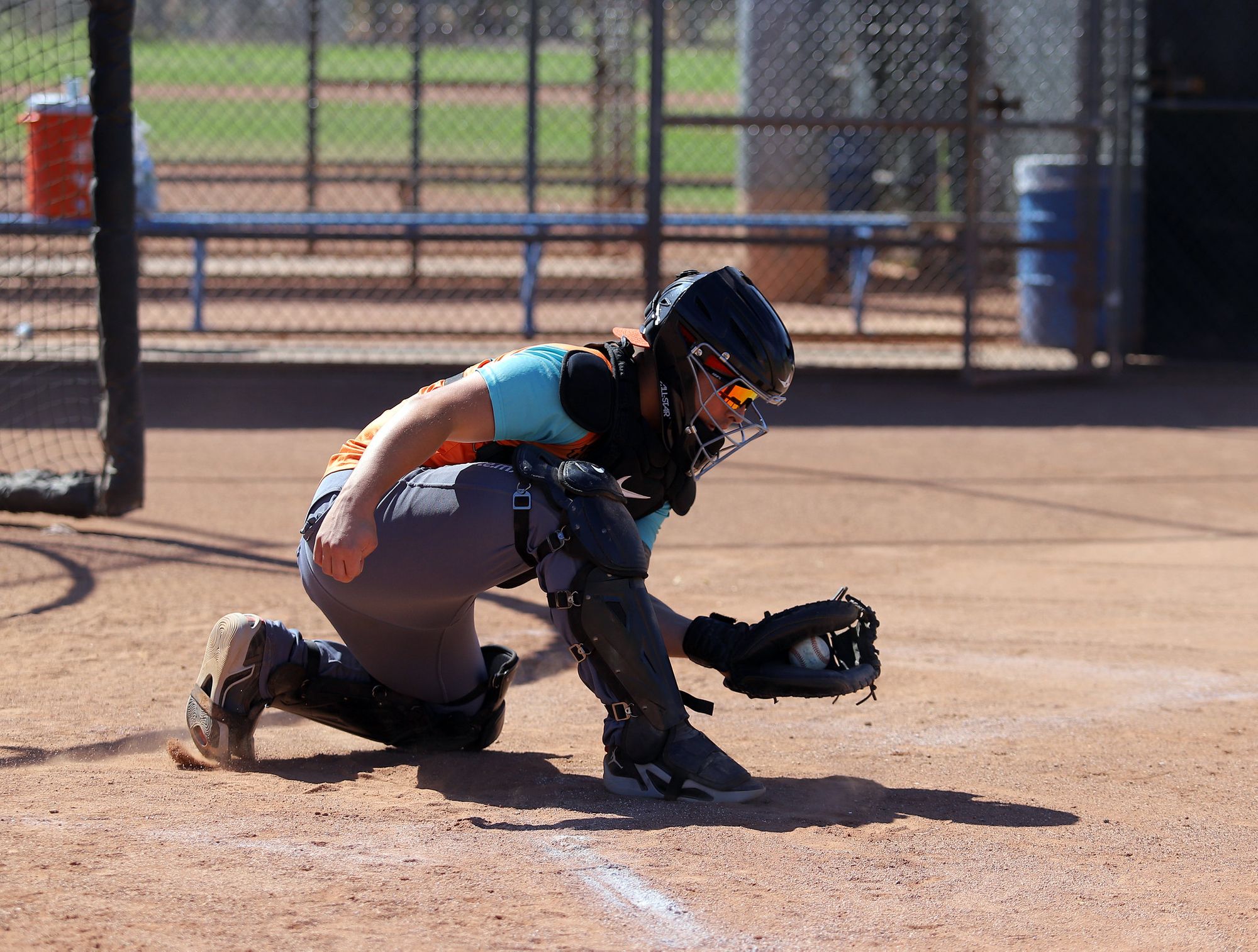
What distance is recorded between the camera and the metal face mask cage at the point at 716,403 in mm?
3293

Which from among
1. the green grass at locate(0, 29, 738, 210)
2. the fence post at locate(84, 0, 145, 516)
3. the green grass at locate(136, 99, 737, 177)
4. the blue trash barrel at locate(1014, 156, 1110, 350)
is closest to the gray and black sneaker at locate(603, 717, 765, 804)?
the fence post at locate(84, 0, 145, 516)

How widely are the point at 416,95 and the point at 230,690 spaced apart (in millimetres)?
9137

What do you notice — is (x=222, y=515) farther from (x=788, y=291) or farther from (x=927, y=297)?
(x=927, y=297)

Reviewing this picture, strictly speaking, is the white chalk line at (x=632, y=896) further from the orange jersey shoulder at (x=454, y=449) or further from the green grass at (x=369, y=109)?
the green grass at (x=369, y=109)

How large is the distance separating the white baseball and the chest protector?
0.41 metres

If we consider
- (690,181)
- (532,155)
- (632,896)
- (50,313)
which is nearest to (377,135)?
(690,181)

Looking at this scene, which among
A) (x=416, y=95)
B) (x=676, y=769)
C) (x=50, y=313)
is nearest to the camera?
(x=676, y=769)

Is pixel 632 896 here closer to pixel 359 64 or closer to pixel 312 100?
pixel 312 100

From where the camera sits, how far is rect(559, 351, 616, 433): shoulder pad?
321 centimetres

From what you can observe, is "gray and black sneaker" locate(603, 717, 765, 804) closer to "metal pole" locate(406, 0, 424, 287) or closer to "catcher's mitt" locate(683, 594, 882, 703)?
"catcher's mitt" locate(683, 594, 882, 703)

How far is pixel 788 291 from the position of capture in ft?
44.9

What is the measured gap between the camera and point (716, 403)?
3334 millimetres

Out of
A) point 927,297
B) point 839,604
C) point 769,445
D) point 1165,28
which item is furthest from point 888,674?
point 927,297

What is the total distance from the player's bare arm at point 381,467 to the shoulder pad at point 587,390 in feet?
0.68
